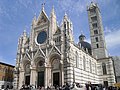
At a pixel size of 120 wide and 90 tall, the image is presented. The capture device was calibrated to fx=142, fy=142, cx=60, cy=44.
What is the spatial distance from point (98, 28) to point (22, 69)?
91.1 ft

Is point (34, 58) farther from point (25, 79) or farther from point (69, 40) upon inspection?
point (69, 40)

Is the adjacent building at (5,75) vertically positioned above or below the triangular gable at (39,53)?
below

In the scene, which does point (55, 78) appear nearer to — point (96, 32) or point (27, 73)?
point (27, 73)

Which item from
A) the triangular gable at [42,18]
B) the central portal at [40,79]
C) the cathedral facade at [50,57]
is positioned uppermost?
the triangular gable at [42,18]

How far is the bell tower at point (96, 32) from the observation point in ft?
144

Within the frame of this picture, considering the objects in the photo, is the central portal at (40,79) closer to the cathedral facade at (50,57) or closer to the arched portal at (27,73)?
the cathedral facade at (50,57)

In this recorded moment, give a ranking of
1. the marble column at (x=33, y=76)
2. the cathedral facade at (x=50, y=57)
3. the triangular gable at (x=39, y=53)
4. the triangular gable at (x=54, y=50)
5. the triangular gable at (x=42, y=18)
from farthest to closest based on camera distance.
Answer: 1. the triangular gable at (x=42, y=18)
2. the triangular gable at (x=39, y=53)
3. the marble column at (x=33, y=76)
4. the triangular gable at (x=54, y=50)
5. the cathedral facade at (x=50, y=57)

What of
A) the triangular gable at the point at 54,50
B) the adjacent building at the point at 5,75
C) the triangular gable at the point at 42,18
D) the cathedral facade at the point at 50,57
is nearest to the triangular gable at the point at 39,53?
the cathedral facade at the point at 50,57

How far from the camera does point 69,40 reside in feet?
91.7

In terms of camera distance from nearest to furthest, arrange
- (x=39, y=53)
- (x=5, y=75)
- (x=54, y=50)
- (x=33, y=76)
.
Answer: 1. (x=54, y=50)
2. (x=33, y=76)
3. (x=39, y=53)
4. (x=5, y=75)

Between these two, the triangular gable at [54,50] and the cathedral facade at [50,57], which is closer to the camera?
the cathedral facade at [50,57]

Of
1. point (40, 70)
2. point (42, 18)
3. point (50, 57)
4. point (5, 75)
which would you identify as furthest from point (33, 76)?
A: point (42, 18)

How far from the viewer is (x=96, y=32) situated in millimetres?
46625

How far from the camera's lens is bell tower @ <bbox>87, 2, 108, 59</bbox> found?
1722 inches
